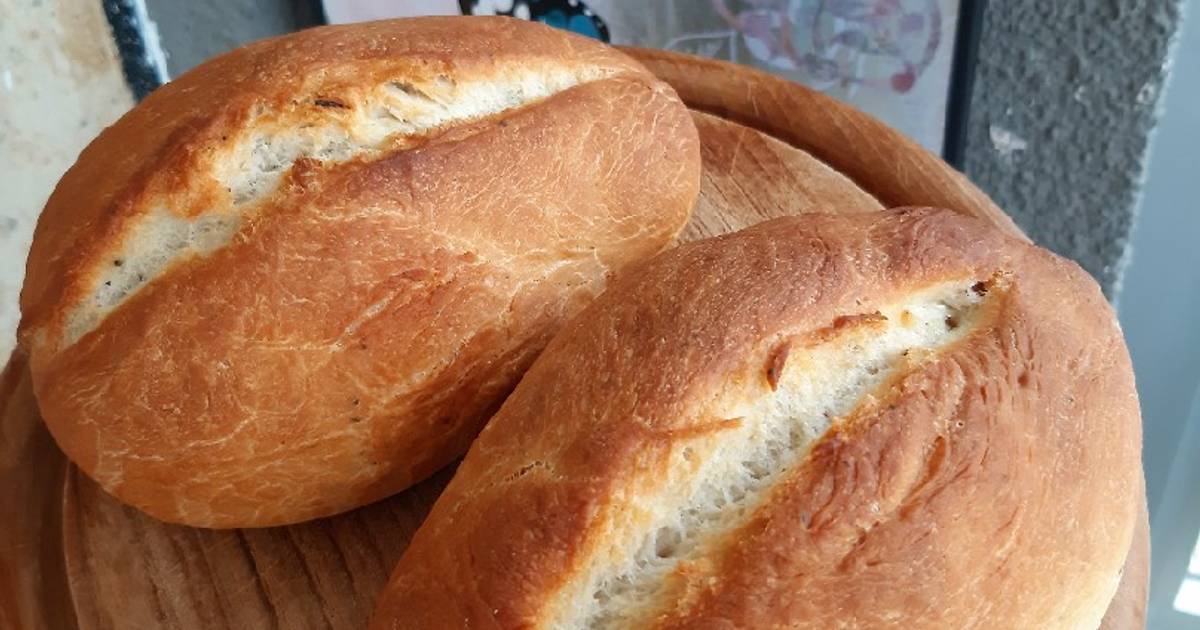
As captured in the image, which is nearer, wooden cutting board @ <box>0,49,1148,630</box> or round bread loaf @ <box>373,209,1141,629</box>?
round bread loaf @ <box>373,209,1141,629</box>

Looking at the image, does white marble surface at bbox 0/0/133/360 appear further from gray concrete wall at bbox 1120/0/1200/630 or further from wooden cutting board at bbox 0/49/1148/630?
gray concrete wall at bbox 1120/0/1200/630

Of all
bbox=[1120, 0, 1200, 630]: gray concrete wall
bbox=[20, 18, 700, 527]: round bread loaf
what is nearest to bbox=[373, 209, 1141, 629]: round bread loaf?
bbox=[20, 18, 700, 527]: round bread loaf

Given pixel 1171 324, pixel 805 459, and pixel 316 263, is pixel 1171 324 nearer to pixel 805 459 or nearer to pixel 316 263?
pixel 805 459

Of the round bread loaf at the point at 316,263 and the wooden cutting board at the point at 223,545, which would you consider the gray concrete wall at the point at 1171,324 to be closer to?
the wooden cutting board at the point at 223,545

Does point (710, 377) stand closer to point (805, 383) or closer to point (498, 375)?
point (805, 383)

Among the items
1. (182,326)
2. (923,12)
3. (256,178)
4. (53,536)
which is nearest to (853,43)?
(923,12)

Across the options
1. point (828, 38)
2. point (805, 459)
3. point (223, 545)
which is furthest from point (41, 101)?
point (805, 459)

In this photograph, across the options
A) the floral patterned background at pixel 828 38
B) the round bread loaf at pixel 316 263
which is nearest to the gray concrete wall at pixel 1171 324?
the floral patterned background at pixel 828 38
